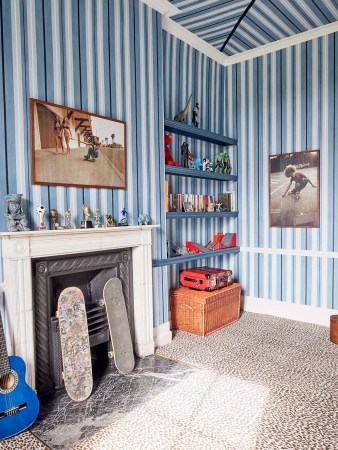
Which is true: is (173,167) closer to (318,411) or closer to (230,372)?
(230,372)

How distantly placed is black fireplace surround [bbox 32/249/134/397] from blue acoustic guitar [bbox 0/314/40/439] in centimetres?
27

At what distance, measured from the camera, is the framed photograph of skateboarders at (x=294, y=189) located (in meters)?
3.85

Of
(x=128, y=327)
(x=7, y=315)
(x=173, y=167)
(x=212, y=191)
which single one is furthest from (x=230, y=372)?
(x=212, y=191)

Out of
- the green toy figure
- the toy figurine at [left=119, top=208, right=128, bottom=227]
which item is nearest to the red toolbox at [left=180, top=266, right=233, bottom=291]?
the toy figurine at [left=119, top=208, right=128, bottom=227]

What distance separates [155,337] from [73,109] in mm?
2143

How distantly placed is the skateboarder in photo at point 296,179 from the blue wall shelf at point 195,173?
0.68 meters

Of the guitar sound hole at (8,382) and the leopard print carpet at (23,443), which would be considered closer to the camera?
the leopard print carpet at (23,443)

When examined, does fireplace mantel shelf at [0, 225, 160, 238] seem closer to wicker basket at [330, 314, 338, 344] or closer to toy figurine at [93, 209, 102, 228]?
toy figurine at [93, 209, 102, 228]

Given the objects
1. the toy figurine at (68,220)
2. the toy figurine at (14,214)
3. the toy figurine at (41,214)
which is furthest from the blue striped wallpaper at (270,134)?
the toy figurine at (14,214)

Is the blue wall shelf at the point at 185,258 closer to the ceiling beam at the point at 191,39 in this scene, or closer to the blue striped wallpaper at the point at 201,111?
the blue striped wallpaper at the point at 201,111

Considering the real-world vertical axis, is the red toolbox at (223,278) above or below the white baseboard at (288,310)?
A: above

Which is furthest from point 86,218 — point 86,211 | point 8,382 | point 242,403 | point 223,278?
point 223,278

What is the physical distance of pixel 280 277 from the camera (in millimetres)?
4172

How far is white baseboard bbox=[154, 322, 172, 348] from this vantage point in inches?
129
